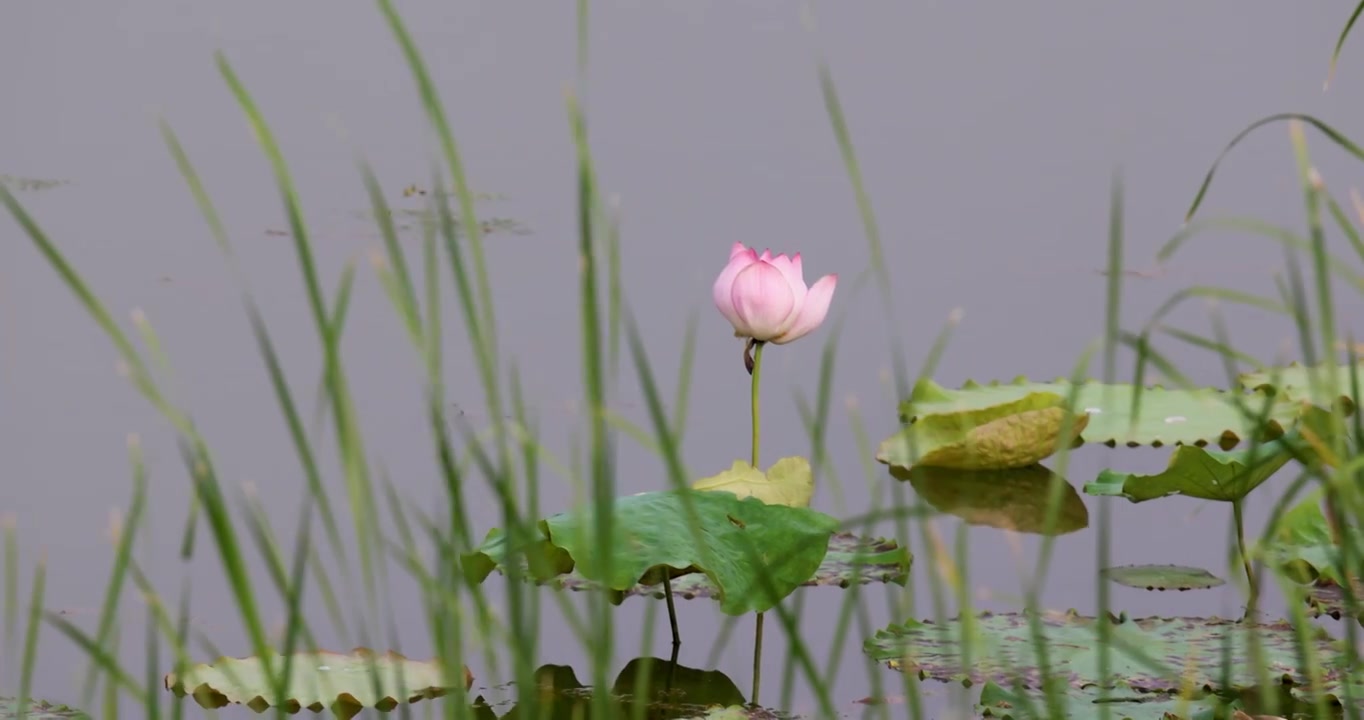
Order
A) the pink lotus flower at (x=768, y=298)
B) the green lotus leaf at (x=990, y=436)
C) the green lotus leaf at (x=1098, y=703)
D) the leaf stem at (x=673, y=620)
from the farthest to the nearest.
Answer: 1. the green lotus leaf at (x=990, y=436)
2. the pink lotus flower at (x=768, y=298)
3. the leaf stem at (x=673, y=620)
4. the green lotus leaf at (x=1098, y=703)

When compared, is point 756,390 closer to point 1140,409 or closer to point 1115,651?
point 1115,651

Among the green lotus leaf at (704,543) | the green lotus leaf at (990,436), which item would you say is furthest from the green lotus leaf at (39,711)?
the green lotus leaf at (990,436)

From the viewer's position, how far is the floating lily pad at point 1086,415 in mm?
2014

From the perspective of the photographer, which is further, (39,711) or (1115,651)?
(1115,651)

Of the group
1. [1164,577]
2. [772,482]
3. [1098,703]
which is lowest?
[1098,703]

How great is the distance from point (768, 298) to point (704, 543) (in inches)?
18.1

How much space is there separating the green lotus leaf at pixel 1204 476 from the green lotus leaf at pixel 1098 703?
11.8 inches

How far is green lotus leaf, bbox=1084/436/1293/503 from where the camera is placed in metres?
1.61

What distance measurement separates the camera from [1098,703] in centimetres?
132

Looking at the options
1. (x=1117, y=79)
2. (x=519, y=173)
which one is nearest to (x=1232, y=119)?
(x=1117, y=79)

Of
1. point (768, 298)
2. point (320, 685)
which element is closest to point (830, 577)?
point (768, 298)

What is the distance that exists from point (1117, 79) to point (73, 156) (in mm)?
3098

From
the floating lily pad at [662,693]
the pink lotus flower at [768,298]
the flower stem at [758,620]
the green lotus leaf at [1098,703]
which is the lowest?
the green lotus leaf at [1098,703]

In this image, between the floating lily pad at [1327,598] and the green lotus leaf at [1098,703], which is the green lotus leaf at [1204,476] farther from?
the green lotus leaf at [1098,703]
